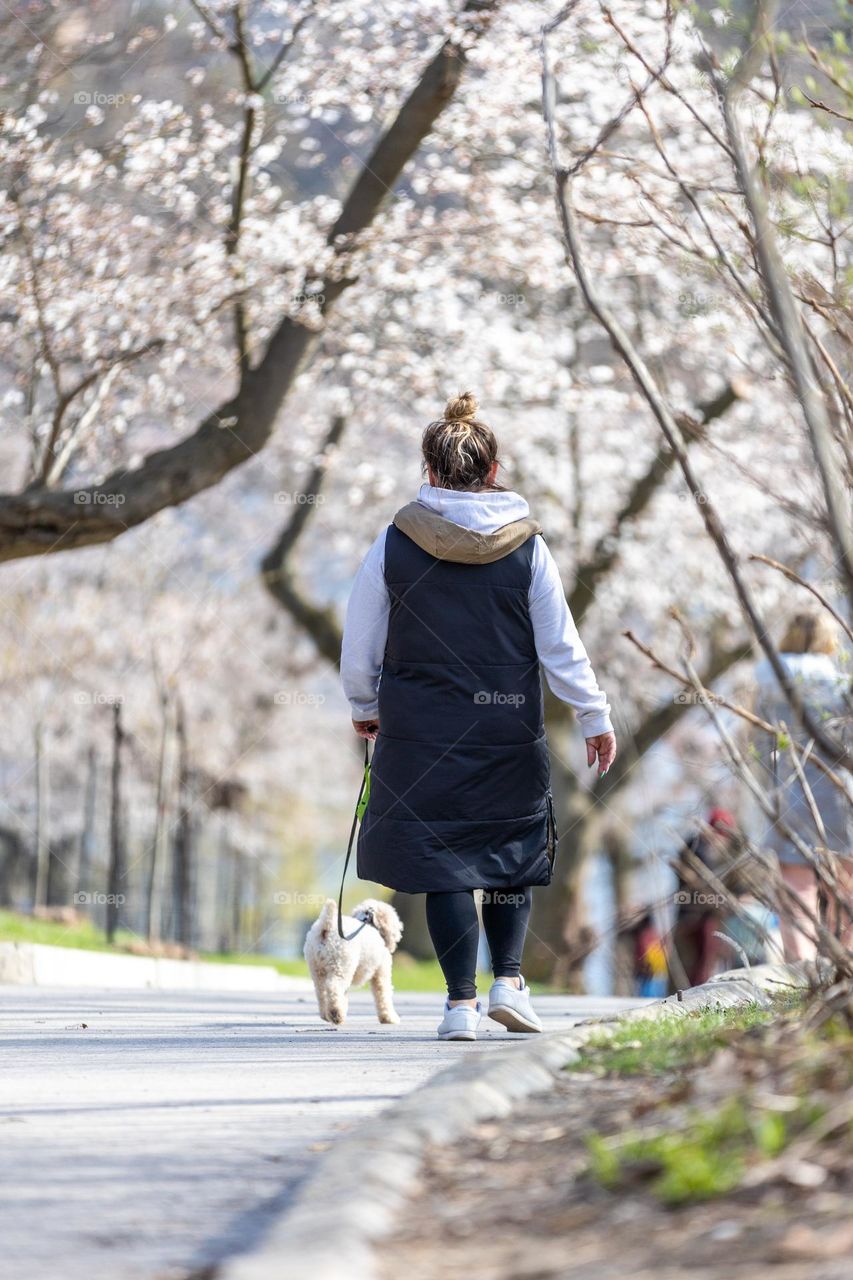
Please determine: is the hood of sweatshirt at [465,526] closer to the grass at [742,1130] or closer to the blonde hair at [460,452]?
the blonde hair at [460,452]

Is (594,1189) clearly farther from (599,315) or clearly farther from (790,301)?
(599,315)

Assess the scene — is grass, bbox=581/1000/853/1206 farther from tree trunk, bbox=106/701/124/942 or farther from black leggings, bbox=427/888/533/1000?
tree trunk, bbox=106/701/124/942

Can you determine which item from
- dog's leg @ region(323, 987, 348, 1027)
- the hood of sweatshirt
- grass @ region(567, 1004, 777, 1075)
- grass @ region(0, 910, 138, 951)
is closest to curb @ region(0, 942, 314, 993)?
grass @ region(0, 910, 138, 951)

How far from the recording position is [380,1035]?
18.2ft

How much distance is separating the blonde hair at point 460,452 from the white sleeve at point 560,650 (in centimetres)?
30

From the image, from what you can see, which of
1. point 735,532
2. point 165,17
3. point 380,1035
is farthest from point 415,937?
point 380,1035

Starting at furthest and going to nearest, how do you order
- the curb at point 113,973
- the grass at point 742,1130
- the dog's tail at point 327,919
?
the curb at point 113,973, the dog's tail at point 327,919, the grass at point 742,1130

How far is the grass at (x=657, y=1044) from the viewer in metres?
3.47

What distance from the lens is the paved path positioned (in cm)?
251

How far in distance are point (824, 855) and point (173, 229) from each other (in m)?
10.6

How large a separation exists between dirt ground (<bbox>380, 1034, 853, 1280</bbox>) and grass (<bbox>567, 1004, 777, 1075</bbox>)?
0.62m

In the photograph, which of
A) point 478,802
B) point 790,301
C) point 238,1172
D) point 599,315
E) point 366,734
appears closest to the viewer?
point 238,1172

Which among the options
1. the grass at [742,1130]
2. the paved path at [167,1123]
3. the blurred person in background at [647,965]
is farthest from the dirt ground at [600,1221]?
the blurred person in background at [647,965]

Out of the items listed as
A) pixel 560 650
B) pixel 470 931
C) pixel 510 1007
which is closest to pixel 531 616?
pixel 560 650
